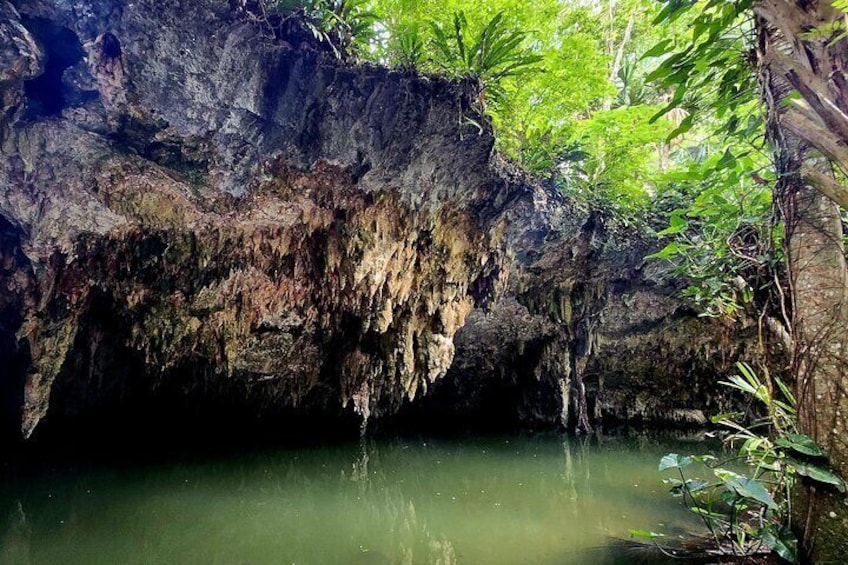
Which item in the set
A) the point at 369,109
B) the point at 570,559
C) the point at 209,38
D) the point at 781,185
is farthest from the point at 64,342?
the point at 781,185

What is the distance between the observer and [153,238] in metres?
5.06

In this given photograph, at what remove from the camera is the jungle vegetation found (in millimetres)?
1522

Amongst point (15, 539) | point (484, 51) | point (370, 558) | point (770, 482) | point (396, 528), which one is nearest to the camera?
point (770, 482)

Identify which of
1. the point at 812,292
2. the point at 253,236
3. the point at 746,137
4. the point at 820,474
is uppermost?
the point at 253,236

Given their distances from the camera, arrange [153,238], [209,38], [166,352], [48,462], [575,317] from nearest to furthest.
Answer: [209,38], [153,238], [48,462], [166,352], [575,317]

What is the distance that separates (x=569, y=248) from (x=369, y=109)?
3.62 m

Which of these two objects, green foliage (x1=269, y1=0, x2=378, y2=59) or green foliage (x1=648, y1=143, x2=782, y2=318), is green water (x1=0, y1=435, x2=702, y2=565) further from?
green foliage (x1=269, y1=0, x2=378, y2=59)

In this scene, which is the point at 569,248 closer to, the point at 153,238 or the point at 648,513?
the point at 648,513

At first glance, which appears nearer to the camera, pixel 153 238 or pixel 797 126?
pixel 797 126

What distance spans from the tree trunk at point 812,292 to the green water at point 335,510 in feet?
5.05

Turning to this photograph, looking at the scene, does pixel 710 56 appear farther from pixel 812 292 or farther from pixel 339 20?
pixel 339 20

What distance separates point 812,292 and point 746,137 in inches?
28.6

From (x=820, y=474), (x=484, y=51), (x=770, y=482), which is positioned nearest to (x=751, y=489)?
(x=770, y=482)

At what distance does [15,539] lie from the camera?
3271mm
